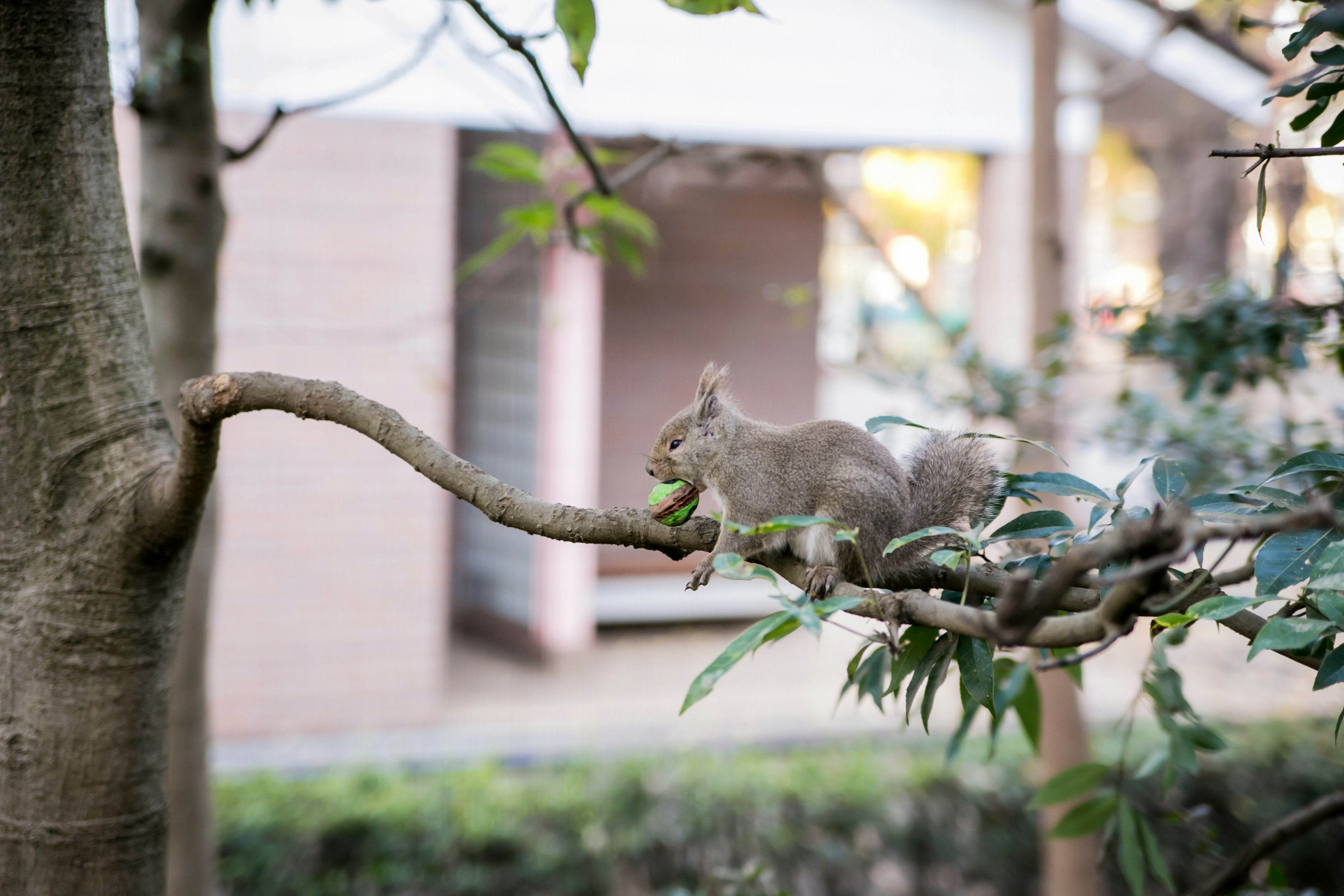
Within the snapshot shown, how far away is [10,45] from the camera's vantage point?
1.03 meters

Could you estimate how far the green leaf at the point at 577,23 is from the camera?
3.15 ft

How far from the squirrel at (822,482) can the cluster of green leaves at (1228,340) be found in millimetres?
827

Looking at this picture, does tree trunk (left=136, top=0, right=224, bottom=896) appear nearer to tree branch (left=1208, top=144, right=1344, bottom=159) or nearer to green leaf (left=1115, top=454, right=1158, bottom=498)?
green leaf (left=1115, top=454, right=1158, bottom=498)

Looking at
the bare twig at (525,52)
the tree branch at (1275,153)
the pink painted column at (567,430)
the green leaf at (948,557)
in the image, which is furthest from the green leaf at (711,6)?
the pink painted column at (567,430)

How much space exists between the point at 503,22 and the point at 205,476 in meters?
2.47

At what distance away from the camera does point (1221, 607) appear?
80 cm

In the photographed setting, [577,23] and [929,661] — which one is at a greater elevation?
[577,23]

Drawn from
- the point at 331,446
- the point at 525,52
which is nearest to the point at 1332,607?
the point at 525,52

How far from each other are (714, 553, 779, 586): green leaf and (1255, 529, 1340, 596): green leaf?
43cm

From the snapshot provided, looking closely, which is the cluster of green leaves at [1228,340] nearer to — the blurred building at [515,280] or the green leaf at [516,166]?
the green leaf at [516,166]

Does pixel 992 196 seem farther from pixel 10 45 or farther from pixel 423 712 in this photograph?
pixel 10 45

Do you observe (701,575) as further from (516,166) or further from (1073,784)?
(516,166)

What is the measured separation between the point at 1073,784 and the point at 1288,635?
0.35m

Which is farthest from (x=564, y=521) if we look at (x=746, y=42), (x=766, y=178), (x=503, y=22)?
(x=766, y=178)
